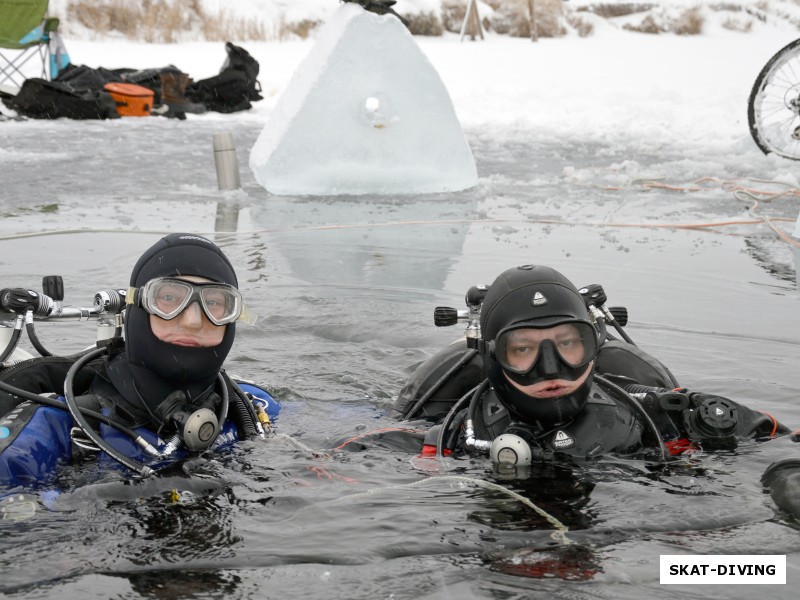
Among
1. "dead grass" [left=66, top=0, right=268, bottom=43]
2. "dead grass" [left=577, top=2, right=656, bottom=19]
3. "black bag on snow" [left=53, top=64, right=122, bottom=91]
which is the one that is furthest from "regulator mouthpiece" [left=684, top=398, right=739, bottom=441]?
"dead grass" [left=577, top=2, right=656, bottom=19]

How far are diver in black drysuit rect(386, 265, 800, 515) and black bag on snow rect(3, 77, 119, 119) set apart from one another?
13.1 metres

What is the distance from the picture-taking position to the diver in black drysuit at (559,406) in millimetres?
3576

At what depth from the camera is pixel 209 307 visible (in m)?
3.65

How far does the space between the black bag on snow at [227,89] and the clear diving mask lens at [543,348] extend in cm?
1470

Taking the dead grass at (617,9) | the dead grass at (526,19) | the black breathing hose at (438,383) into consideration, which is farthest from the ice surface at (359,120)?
the dead grass at (617,9)

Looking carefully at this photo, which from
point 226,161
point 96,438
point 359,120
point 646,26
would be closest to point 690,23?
point 646,26

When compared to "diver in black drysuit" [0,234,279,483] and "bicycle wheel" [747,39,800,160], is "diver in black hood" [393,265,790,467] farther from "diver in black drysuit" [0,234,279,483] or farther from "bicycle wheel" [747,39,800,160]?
"bicycle wheel" [747,39,800,160]

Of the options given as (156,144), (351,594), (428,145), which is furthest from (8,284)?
(156,144)

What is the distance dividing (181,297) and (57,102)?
42.9 feet

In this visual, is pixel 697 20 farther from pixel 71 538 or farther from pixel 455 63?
pixel 71 538

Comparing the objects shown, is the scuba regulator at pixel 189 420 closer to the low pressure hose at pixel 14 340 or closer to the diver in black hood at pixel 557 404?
the low pressure hose at pixel 14 340

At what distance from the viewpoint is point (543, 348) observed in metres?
3.55

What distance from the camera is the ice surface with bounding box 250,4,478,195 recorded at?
9984mm

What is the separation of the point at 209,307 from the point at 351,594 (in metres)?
1.33
